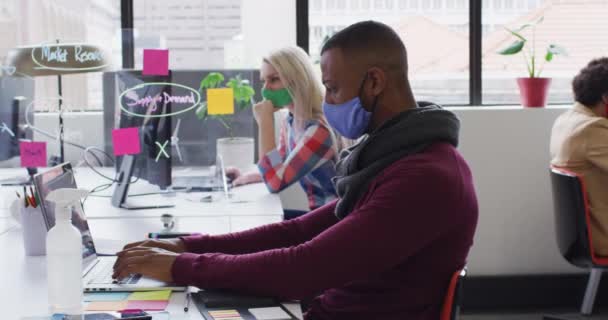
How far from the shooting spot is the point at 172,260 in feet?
5.45

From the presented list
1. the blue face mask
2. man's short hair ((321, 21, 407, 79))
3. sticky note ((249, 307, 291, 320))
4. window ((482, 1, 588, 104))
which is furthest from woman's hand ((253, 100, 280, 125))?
sticky note ((249, 307, 291, 320))

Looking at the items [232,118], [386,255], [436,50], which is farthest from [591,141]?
[386,255]

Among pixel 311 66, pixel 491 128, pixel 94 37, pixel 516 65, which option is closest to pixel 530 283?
pixel 491 128

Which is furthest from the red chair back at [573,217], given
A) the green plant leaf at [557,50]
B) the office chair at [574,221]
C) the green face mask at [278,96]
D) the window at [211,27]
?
the window at [211,27]

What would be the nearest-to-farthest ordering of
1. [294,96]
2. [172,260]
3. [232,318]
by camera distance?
[232,318] → [172,260] → [294,96]

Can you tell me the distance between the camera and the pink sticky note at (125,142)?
9.78ft

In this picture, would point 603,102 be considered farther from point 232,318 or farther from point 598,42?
point 232,318

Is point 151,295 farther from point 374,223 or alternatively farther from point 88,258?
point 374,223

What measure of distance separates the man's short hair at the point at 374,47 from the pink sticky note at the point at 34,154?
162 centimetres

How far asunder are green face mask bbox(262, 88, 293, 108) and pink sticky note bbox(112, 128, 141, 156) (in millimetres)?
642

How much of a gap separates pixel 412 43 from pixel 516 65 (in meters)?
0.57

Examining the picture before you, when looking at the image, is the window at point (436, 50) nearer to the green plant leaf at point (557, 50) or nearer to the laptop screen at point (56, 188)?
the green plant leaf at point (557, 50)

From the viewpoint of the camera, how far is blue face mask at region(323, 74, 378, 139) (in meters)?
1.78

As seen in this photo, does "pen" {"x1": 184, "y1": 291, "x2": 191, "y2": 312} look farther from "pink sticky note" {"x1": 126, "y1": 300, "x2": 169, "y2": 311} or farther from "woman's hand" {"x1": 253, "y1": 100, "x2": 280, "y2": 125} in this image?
"woman's hand" {"x1": 253, "y1": 100, "x2": 280, "y2": 125}
